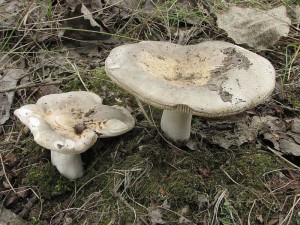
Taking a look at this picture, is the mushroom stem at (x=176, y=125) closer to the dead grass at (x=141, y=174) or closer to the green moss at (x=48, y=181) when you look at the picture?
the dead grass at (x=141, y=174)

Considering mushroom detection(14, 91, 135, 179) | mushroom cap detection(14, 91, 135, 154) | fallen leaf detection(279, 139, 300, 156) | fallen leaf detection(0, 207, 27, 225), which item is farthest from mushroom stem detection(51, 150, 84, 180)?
fallen leaf detection(279, 139, 300, 156)

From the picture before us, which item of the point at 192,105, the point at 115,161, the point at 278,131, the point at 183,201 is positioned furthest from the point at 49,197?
the point at 278,131

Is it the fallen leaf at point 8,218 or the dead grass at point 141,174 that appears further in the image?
the fallen leaf at point 8,218

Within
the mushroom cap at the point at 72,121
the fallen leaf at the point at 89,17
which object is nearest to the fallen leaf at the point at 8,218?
the mushroom cap at the point at 72,121

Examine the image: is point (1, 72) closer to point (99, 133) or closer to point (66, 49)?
point (66, 49)

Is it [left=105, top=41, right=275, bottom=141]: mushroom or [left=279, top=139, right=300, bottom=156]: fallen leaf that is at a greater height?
[left=105, top=41, right=275, bottom=141]: mushroom

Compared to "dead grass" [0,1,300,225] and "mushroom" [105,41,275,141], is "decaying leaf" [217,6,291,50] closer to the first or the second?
"dead grass" [0,1,300,225]

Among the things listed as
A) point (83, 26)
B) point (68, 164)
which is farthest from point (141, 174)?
point (83, 26)
